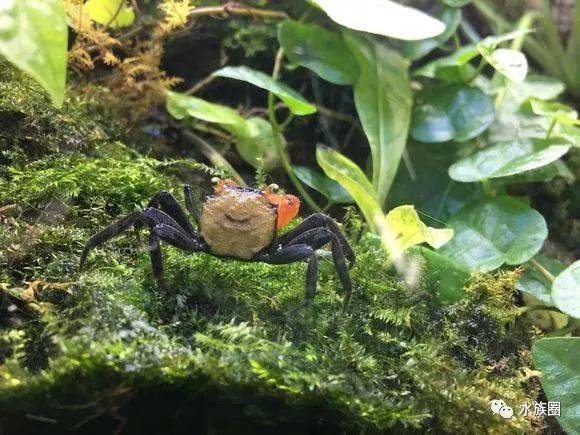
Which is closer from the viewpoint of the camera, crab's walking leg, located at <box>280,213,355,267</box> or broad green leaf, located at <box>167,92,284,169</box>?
crab's walking leg, located at <box>280,213,355,267</box>

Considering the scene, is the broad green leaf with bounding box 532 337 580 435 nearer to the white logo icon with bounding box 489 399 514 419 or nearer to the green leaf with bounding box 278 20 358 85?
the white logo icon with bounding box 489 399 514 419

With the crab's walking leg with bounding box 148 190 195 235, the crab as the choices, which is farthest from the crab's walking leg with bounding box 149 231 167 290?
the crab's walking leg with bounding box 148 190 195 235

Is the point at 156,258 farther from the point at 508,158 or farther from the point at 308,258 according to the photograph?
the point at 508,158

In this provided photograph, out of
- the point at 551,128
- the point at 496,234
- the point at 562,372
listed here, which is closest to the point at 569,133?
the point at 551,128

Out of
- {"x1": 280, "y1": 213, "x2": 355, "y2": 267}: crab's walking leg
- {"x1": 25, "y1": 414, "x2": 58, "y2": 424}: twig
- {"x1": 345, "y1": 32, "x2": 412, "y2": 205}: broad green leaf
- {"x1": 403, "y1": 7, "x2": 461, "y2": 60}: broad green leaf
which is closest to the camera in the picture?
{"x1": 25, "y1": 414, "x2": 58, "y2": 424}: twig

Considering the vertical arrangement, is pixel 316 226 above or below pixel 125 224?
below

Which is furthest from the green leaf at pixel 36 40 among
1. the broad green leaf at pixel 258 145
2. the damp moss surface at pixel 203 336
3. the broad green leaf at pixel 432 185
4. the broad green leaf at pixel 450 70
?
the broad green leaf at pixel 450 70

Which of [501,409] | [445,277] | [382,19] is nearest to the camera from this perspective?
[501,409]
